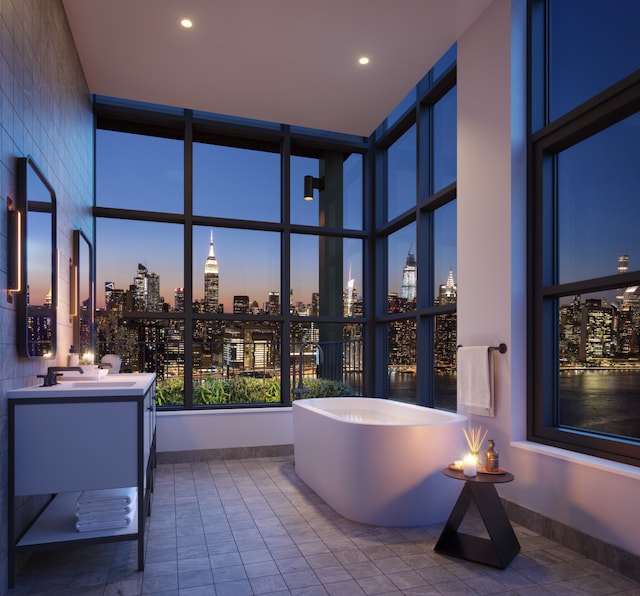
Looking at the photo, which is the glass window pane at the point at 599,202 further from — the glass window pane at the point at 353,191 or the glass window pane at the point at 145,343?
the glass window pane at the point at 145,343

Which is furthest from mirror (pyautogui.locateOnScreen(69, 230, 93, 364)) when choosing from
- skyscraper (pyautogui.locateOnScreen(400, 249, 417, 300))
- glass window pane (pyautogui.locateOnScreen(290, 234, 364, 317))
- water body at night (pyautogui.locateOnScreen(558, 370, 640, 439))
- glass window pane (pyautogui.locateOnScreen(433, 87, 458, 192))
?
water body at night (pyautogui.locateOnScreen(558, 370, 640, 439))

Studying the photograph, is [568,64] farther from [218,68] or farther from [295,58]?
[218,68]

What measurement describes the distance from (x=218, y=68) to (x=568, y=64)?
2712 millimetres

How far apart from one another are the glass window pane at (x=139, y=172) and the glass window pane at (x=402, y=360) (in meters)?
2.64

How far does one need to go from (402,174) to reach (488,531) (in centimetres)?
392

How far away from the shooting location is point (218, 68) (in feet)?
14.8

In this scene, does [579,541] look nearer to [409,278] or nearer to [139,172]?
[409,278]

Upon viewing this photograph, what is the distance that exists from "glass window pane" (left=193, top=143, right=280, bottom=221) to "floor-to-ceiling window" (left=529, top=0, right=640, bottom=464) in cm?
311

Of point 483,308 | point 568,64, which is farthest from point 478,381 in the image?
point 568,64

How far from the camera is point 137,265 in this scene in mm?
5523

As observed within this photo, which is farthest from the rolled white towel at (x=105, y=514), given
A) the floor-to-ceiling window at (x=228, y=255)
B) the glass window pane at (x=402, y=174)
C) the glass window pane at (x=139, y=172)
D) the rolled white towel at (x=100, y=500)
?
the glass window pane at (x=402, y=174)

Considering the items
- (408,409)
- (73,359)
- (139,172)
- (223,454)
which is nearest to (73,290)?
(73,359)

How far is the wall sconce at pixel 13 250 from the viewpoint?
8.46ft

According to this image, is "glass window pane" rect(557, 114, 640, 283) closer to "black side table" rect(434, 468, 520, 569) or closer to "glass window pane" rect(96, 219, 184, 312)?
"black side table" rect(434, 468, 520, 569)
